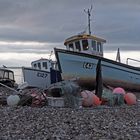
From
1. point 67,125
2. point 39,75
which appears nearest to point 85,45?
point 39,75

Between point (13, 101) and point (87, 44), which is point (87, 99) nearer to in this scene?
point (13, 101)

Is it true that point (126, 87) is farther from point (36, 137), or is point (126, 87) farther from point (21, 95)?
point (36, 137)

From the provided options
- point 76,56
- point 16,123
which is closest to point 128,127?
point 16,123

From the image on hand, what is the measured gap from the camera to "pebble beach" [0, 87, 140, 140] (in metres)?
9.78

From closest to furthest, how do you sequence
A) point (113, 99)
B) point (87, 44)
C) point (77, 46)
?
point (113, 99), point (87, 44), point (77, 46)

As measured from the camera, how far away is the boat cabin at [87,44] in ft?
90.6

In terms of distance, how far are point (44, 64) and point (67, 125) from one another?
23592 mm

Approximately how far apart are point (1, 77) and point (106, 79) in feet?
30.7

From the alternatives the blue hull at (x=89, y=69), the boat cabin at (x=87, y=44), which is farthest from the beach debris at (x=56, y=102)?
the boat cabin at (x=87, y=44)

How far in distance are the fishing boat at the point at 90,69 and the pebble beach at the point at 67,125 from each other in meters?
11.3

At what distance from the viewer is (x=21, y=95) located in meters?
18.1

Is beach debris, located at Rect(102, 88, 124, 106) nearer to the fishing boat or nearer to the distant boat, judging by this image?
the fishing boat

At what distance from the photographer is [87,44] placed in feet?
90.8

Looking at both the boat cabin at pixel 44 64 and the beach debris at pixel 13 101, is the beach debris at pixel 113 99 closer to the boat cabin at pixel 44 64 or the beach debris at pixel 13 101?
the beach debris at pixel 13 101
